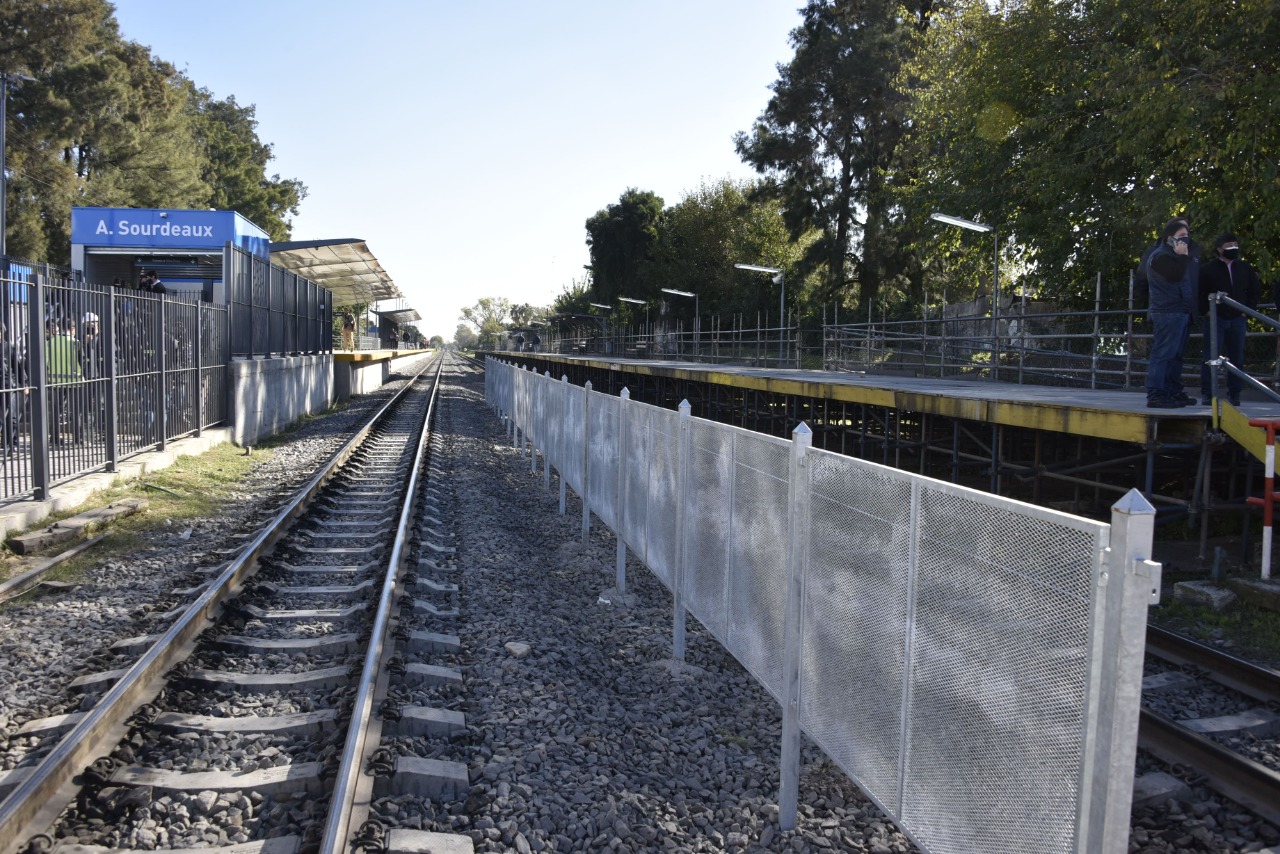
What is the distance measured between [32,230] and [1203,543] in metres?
46.1

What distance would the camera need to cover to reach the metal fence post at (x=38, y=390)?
914 cm

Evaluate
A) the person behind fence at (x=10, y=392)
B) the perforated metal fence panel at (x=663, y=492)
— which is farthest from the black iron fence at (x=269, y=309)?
the perforated metal fence panel at (x=663, y=492)

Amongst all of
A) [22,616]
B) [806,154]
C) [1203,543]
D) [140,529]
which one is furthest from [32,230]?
[1203,543]

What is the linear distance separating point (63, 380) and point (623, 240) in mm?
68326

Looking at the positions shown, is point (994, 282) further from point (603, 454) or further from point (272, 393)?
point (272, 393)

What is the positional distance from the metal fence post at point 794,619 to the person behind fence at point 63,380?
8681 millimetres

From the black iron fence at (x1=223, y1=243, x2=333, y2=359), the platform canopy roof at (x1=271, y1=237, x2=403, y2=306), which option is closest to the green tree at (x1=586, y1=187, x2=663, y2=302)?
the platform canopy roof at (x1=271, y1=237, x2=403, y2=306)

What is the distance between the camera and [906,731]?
3340 millimetres

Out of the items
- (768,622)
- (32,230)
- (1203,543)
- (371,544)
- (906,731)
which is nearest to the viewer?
(906,731)

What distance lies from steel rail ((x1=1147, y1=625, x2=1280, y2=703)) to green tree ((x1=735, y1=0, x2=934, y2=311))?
3392cm

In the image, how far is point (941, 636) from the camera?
3121mm

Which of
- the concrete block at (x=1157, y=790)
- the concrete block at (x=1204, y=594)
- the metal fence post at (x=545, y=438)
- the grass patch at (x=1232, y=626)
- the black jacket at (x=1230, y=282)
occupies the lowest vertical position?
the concrete block at (x=1157, y=790)

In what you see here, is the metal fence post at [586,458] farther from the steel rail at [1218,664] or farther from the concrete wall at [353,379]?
the concrete wall at [353,379]

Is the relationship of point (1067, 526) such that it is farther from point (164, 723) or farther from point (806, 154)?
point (806, 154)
